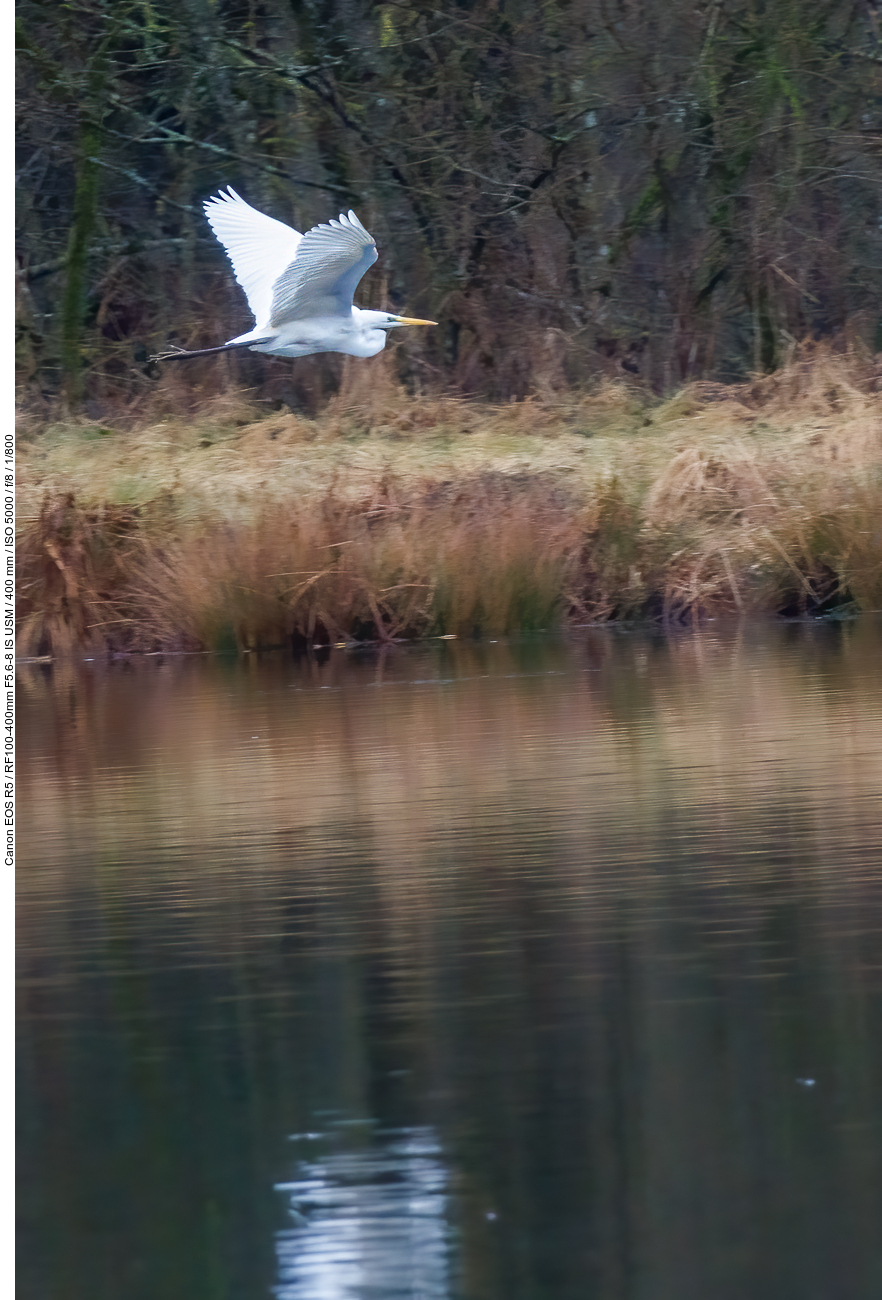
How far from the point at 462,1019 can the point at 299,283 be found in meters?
9.75

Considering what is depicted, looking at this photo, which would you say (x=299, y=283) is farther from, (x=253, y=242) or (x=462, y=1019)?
(x=462, y=1019)

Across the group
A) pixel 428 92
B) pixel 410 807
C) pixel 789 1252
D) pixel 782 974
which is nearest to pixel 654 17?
pixel 428 92

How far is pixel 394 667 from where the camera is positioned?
1260cm

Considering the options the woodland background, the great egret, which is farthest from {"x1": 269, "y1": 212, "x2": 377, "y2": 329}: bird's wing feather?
the woodland background

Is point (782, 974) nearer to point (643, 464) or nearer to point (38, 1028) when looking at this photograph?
point (38, 1028)

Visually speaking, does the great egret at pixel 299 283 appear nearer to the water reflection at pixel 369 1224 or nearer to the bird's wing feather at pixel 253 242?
the bird's wing feather at pixel 253 242

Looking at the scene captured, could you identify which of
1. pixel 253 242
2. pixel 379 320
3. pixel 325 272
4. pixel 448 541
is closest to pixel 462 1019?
pixel 325 272

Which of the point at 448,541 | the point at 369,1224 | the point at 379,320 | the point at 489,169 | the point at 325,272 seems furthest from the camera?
the point at 489,169

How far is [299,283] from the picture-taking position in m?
13.6

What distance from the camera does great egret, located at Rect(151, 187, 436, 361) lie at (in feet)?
42.9

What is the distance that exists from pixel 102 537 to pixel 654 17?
930 centimetres

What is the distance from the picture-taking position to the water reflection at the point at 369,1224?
3.08 metres

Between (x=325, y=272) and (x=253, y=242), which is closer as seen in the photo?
(x=325, y=272)

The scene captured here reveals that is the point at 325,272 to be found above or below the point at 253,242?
below
